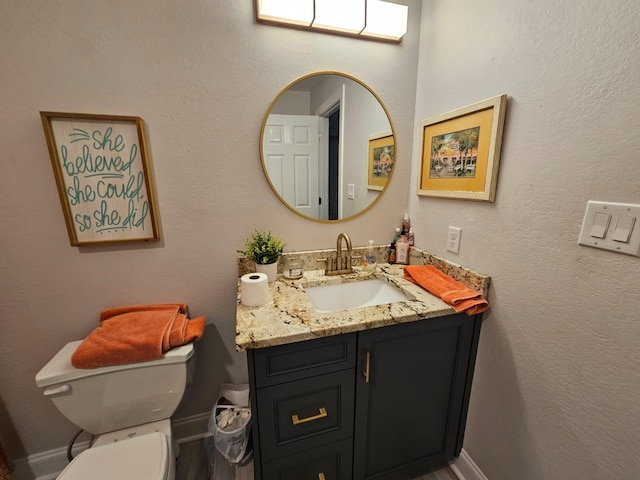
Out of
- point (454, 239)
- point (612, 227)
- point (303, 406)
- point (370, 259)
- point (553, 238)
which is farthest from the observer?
point (370, 259)

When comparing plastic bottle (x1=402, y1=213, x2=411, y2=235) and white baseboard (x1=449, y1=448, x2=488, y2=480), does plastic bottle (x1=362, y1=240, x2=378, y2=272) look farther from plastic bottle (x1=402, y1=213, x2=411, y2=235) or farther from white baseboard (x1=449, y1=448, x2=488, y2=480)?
white baseboard (x1=449, y1=448, x2=488, y2=480)

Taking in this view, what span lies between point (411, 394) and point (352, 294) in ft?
1.56

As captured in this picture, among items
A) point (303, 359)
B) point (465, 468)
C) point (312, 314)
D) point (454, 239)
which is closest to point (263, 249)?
point (312, 314)

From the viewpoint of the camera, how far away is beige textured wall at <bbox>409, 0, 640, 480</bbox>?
2.13 feet

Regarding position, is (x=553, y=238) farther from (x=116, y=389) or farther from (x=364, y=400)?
(x=116, y=389)

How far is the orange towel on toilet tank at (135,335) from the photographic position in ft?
3.15

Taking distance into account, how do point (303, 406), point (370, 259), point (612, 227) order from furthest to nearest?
1. point (370, 259)
2. point (303, 406)
3. point (612, 227)

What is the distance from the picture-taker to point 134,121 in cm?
103

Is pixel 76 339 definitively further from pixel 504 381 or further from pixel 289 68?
pixel 504 381

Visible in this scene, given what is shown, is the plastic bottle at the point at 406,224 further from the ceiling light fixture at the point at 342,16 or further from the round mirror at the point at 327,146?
the ceiling light fixture at the point at 342,16

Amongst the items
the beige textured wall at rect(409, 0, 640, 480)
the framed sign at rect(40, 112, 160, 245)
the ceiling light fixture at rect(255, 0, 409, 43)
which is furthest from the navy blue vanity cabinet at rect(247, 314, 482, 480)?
the ceiling light fixture at rect(255, 0, 409, 43)

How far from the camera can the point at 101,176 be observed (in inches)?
41.1

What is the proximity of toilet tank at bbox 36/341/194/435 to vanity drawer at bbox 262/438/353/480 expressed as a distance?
0.47m

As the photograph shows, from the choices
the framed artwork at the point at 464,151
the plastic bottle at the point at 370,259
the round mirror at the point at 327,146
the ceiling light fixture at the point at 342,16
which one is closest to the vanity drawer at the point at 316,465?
the plastic bottle at the point at 370,259
